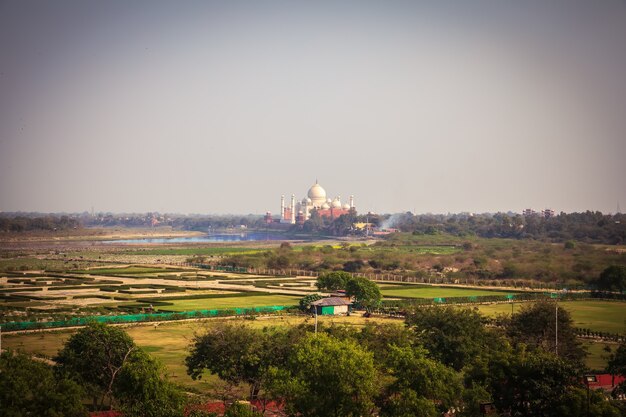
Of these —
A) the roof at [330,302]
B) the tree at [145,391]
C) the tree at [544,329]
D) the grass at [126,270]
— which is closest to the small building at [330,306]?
the roof at [330,302]

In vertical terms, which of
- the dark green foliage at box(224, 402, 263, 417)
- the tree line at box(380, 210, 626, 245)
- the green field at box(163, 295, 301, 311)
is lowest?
the green field at box(163, 295, 301, 311)

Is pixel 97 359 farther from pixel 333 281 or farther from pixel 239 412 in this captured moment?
pixel 333 281

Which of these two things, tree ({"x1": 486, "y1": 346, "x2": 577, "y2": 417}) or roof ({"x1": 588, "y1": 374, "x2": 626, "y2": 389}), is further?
roof ({"x1": 588, "y1": 374, "x2": 626, "y2": 389})

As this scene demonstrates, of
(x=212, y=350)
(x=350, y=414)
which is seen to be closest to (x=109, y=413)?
(x=212, y=350)

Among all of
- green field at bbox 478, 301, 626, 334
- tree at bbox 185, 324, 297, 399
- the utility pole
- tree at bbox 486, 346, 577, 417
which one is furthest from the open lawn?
tree at bbox 486, 346, 577, 417

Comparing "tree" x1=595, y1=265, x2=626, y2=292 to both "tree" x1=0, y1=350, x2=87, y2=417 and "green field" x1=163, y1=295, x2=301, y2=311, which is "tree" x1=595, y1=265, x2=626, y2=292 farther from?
"tree" x1=0, y1=350, x2=87, y2=417

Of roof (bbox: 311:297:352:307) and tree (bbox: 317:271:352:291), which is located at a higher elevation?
tree (bbox: 317:271:352:291)

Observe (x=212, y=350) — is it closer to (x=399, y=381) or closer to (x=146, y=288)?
(x=399, y=381)
